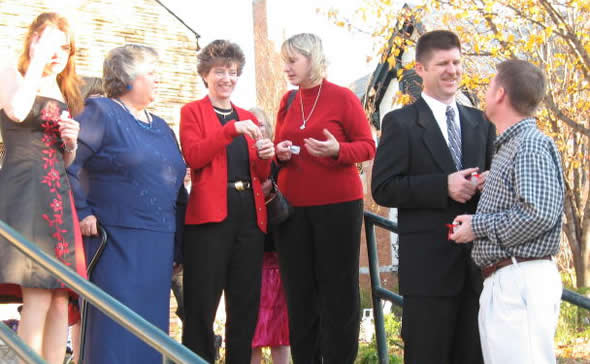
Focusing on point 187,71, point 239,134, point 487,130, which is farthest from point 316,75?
point 187,71

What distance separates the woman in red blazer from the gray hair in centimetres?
42

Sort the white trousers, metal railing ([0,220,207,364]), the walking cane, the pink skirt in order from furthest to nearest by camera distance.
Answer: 1. the pink skirt
2. the walking cane
3. the white trousers
4. metal railing ([0,220,207,364])

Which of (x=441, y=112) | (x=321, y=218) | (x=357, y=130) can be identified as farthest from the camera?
(x=357, y=130)

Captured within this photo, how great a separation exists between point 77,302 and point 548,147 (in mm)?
2323

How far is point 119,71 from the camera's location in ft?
12.8

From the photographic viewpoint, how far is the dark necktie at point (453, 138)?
143 inches

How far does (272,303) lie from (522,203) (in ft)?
8.16

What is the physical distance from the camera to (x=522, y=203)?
3.06 m

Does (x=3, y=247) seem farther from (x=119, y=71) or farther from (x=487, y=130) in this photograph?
(x=487, y=130)

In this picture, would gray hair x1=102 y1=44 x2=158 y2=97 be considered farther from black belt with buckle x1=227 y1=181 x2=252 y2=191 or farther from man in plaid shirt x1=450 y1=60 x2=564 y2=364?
man in plaid shirt x1=450 y1=60 x2=564 y2=364

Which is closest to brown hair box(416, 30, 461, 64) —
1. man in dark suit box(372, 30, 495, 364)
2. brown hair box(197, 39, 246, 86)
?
man in dark suit box(372, 30, 495, 364)

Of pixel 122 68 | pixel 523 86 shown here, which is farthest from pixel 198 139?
pixel 523 86

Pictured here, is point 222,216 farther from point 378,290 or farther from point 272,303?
point 272,303

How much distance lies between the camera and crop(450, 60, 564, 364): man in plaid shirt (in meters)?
3.02
